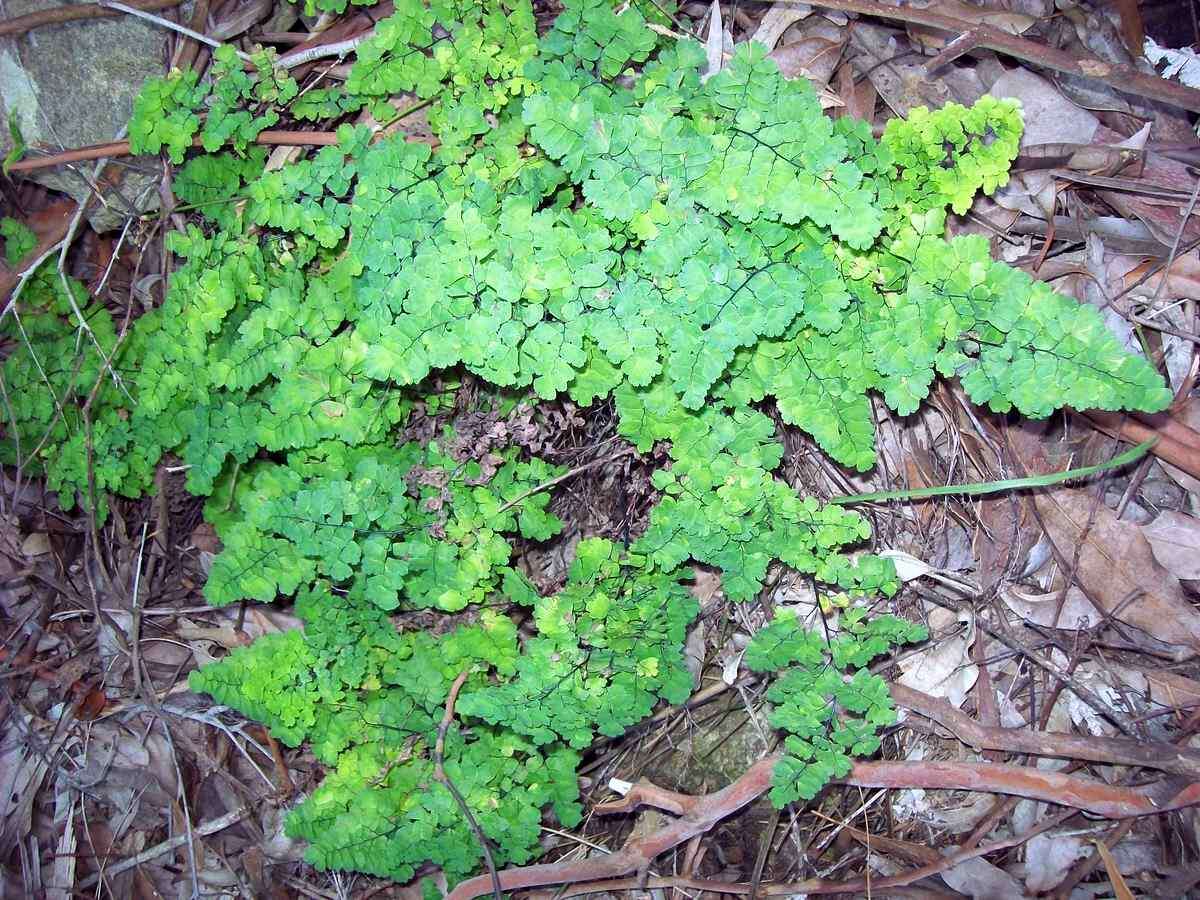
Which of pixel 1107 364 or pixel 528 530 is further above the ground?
pixel 1107 364

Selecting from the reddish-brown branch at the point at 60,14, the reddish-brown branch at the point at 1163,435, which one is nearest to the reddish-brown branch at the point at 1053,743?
the reddish-brown branch at the point at 1163,435

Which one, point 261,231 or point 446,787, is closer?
point 446,787

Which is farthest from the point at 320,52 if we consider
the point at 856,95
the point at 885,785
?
the point at 885,785

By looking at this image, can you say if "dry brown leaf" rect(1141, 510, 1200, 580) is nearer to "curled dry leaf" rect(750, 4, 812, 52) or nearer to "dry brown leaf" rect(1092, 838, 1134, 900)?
"dry brown leaf" rect(1092, 838, 1134, 900)

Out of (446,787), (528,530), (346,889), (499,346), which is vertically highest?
(499,346)

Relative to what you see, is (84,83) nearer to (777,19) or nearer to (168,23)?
(168,23)

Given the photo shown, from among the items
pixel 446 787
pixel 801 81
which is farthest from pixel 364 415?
pixel 801 81

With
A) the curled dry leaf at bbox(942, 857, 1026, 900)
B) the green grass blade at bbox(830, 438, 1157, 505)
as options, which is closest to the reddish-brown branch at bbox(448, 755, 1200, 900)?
the curled dry leaf at bbox(942, 857, 1026, 900)

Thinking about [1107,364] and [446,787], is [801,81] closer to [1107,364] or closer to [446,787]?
[1107,364]
